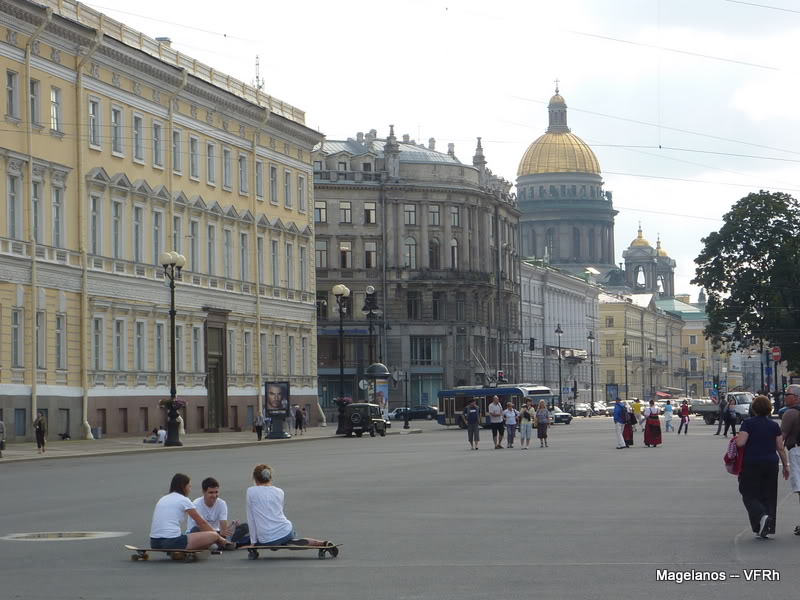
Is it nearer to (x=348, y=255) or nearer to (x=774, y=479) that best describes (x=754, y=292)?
(x=348, y=255)

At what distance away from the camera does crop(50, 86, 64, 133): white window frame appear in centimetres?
5669

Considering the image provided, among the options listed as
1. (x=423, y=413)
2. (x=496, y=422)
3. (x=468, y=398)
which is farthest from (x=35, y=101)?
(x=423, y=413)

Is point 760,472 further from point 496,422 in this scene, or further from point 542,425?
point 542,425

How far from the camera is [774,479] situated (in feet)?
60.4

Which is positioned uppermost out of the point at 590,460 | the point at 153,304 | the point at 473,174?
the point at 473,174

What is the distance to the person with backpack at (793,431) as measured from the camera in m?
19.1

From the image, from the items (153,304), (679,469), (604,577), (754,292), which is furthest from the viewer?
(754,292)

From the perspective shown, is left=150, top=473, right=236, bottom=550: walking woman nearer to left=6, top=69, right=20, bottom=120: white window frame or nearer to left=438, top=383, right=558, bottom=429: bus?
left=6, top=69, right=20, bottom=120: white window frame

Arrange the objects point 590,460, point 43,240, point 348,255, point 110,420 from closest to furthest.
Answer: point 590,460
point 43,240
point 110,420
point 348,255

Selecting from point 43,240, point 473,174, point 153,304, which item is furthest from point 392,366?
point 43,240

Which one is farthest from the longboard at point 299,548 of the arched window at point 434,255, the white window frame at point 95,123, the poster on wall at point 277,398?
the arched window at point 434,255

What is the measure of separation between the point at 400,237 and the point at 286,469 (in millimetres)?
88901

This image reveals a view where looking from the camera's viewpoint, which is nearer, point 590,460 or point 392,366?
point 590,460

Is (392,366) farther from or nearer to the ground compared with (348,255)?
nearer to the ground
